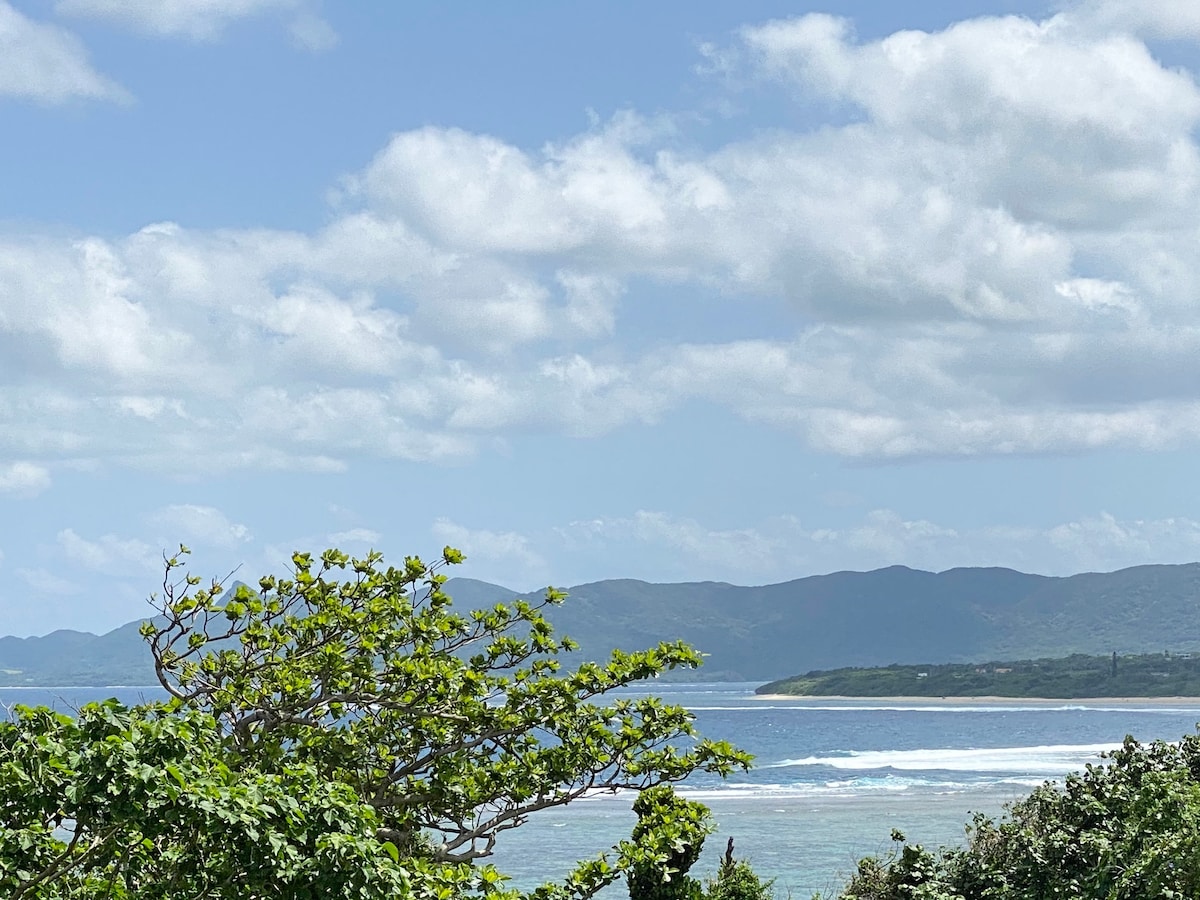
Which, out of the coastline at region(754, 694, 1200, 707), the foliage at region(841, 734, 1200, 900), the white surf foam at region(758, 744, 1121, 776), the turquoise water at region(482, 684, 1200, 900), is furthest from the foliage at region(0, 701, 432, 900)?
the coastline at region(754, 694, 1200, 707)

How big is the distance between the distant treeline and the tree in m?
141

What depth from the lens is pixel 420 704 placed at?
409 inches

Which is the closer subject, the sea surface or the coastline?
the sea surface

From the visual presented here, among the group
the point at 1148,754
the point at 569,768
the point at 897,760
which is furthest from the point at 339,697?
the point at 897,760

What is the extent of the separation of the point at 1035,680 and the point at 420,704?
158 m

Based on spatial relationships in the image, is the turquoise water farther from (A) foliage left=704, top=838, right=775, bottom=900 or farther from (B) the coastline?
(A) foliage left=704, top=838, right=775, bottom=900

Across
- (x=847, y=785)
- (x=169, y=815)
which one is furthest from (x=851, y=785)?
(x=169, y=815)

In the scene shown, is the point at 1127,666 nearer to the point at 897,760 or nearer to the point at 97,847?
the point at 897,760

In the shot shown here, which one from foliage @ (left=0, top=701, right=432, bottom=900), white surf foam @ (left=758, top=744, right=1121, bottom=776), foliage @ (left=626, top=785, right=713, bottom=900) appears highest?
foliage @ (left=0, top=701, right=432, bottom=900)

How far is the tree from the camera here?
10.3 metres

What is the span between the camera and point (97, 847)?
22.2ft

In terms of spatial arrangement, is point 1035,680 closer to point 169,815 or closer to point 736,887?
point 736,887

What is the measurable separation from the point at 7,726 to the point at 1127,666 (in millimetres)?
170504

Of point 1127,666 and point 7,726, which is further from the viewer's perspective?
point 1127,666
